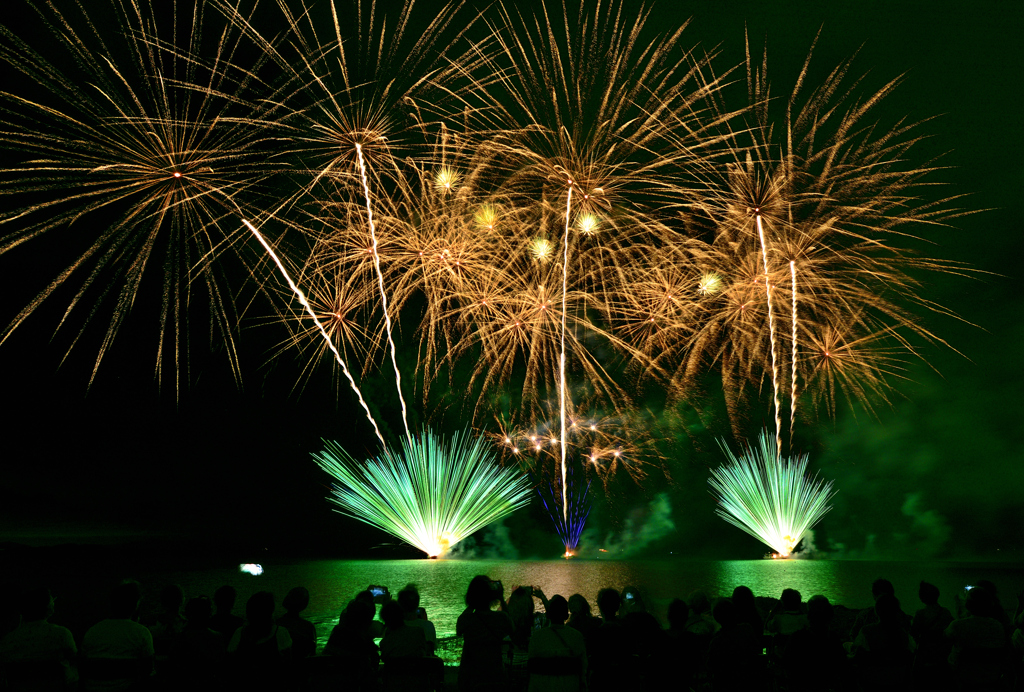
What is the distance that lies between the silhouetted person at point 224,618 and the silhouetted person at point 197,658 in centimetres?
43

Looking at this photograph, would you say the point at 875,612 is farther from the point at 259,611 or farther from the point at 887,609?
the point at 259,611

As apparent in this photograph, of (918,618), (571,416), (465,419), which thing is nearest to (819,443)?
(571,416)

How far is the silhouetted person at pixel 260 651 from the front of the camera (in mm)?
5590

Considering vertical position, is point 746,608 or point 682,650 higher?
point 746,608

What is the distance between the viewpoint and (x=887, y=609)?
6133mm

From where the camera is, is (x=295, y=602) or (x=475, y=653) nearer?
(x=475, y=653)

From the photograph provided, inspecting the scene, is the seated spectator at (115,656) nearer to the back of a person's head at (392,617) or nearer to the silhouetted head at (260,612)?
the silhouetted head at (260,612)

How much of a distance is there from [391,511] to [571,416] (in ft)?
44.0

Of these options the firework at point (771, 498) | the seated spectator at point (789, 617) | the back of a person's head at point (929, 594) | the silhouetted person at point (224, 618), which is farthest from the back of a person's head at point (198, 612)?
the firework at point (771, 498)

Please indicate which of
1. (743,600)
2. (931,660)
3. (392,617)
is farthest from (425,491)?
(931,660)

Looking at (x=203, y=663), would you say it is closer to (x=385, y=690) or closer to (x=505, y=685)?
(x=385, y=690)

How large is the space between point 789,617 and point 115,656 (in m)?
5.90

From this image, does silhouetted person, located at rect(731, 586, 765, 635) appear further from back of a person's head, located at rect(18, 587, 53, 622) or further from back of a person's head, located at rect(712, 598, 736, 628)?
back of a person's head, located at rect(18, 587, 53, 622)

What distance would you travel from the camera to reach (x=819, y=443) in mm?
41156
